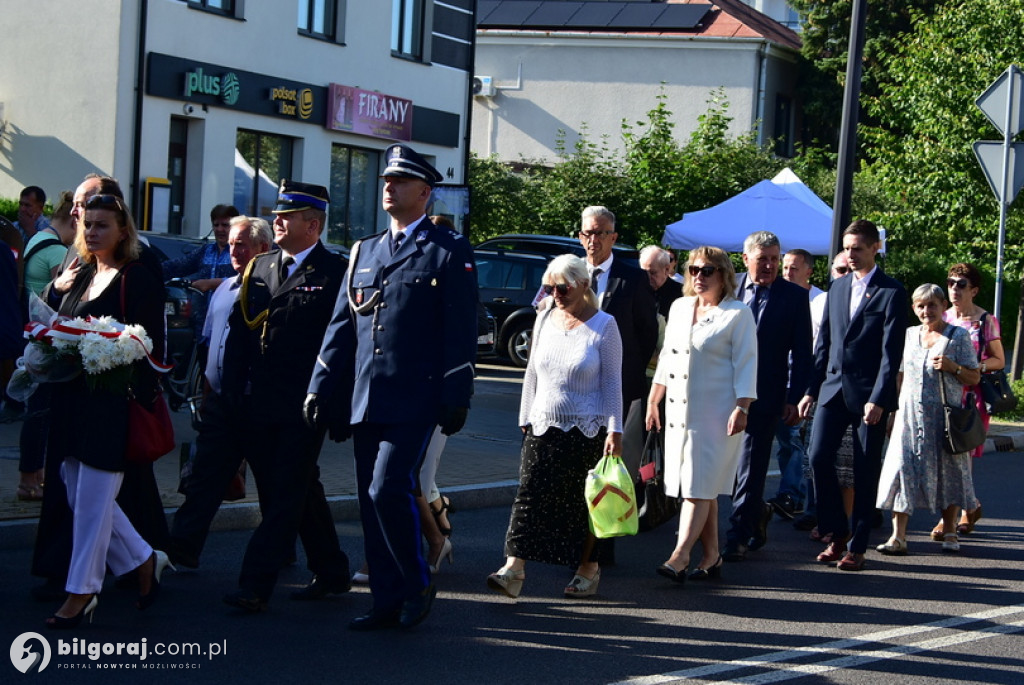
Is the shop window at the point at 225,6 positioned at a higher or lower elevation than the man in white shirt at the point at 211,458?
higher

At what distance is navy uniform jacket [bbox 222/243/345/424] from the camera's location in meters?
6.59

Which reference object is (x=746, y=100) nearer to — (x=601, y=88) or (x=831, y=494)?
(x=601, y=88)

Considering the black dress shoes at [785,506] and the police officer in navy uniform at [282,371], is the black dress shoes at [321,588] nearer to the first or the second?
the police officer in navy uniform at [282,371]

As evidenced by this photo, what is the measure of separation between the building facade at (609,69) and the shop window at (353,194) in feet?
40.4

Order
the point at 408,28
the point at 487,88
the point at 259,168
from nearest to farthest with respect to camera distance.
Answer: the point at 259,168
the point at 408,28
the point at 487,88

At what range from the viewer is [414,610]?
252 inches

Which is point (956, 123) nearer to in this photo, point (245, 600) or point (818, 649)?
point (818, 649)

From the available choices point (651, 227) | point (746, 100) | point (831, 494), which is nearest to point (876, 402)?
point (831, 494)

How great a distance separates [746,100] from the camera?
1548 inches

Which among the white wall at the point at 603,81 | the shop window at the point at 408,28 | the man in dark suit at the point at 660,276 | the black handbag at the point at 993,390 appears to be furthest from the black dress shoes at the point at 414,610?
the white wall at the point at 603,81

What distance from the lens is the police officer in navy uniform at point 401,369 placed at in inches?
249

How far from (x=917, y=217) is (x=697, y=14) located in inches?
727

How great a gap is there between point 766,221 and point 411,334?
12404 millimetres

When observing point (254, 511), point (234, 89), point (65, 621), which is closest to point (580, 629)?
point (65, 621)
